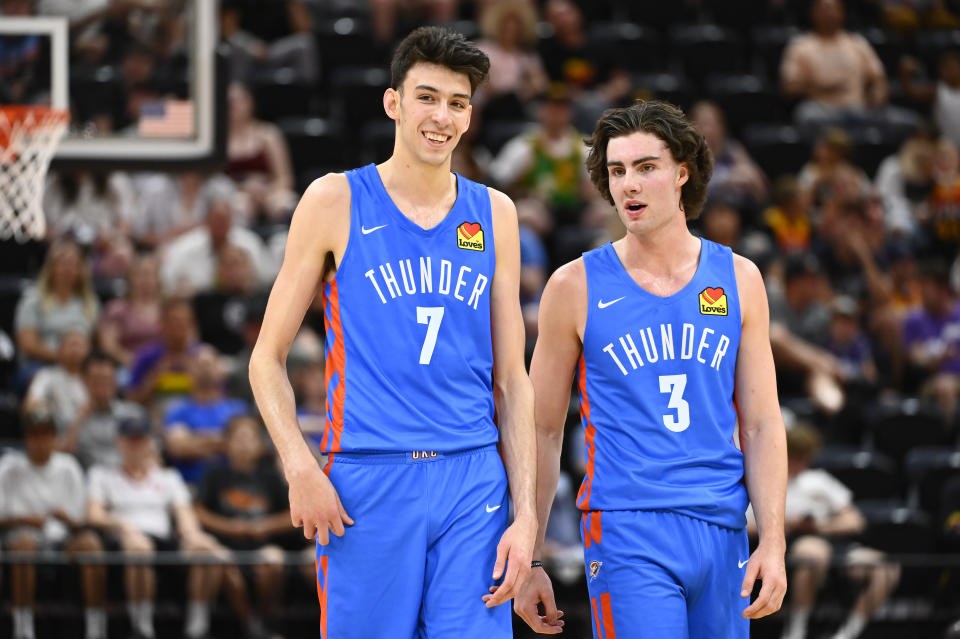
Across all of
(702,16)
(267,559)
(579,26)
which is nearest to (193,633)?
(267,559)

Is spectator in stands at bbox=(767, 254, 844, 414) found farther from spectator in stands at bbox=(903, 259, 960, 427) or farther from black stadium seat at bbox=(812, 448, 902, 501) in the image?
spectator in stands at bbox=(903, 259, 960, 427)

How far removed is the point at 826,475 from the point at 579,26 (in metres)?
6.56

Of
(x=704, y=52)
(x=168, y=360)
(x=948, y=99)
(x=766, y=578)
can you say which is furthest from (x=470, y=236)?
(x=948, y=99)

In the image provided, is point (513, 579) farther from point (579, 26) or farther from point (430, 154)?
point (579, 26)

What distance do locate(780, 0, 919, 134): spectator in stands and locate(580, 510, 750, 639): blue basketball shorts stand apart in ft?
33.7

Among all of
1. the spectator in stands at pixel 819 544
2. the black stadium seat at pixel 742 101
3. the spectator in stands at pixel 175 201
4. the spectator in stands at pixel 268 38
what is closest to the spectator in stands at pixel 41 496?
the spectator in stands at pixel 175 201

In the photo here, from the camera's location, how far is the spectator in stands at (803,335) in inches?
426

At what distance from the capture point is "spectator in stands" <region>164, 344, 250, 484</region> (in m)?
9.73

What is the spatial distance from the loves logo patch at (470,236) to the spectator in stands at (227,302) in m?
6.50

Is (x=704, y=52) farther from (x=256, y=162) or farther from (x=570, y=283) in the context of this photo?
(x=570, y=283)

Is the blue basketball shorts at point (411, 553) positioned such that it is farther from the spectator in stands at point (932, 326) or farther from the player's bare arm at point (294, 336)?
the spectator in stands at point (932, 326)

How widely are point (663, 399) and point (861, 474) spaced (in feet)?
19.4

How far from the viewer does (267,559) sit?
886 centimetres

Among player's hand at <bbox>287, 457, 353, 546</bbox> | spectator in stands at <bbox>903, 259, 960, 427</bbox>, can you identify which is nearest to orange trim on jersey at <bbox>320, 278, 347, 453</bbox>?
player's hand at <bbox>287, 457, 353, 546</bbox>
